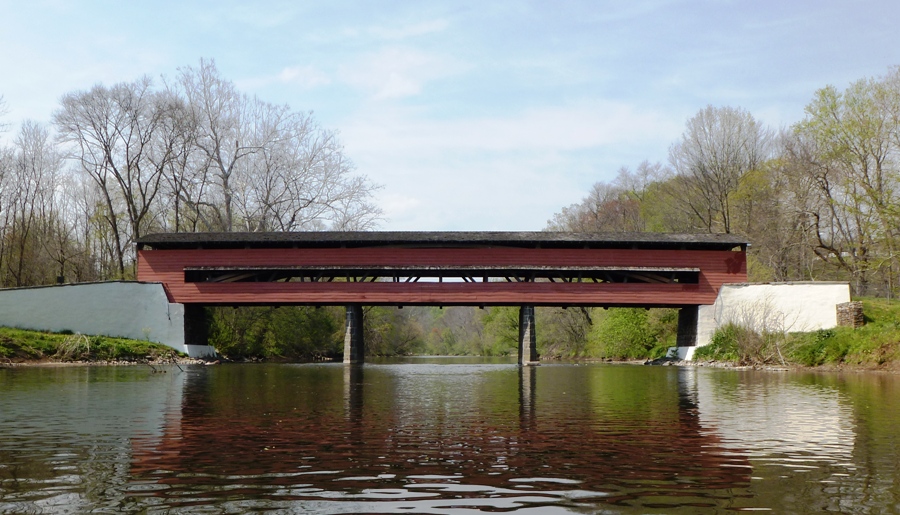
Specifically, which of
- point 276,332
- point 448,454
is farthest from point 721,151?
point 448,454

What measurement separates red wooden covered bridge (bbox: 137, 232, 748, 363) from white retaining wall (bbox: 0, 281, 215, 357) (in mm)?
672

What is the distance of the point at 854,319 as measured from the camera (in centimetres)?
3192

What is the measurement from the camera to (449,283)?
117ft

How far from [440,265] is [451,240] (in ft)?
4.59

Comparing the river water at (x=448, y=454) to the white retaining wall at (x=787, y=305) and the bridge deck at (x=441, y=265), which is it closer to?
the white retaining wall at (x=787, y=305)

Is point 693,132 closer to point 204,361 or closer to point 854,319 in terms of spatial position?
point 854,319

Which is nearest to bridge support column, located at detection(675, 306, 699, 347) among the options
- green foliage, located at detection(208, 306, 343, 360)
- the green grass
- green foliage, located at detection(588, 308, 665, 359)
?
the green grass

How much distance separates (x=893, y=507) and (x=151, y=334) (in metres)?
34.3

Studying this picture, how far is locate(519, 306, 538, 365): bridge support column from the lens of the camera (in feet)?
120

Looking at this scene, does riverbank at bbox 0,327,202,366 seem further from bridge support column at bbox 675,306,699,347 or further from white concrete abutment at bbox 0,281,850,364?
bridge support column at bbox 675,306,699,347

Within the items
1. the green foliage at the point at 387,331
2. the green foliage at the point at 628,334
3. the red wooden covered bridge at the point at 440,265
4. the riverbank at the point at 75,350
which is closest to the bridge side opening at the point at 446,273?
the red wooden covered bridge at the point at 440,265

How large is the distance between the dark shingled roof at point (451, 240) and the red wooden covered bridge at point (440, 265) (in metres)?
0.05

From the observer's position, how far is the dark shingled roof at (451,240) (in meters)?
35.4

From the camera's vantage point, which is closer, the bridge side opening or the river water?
the river water
